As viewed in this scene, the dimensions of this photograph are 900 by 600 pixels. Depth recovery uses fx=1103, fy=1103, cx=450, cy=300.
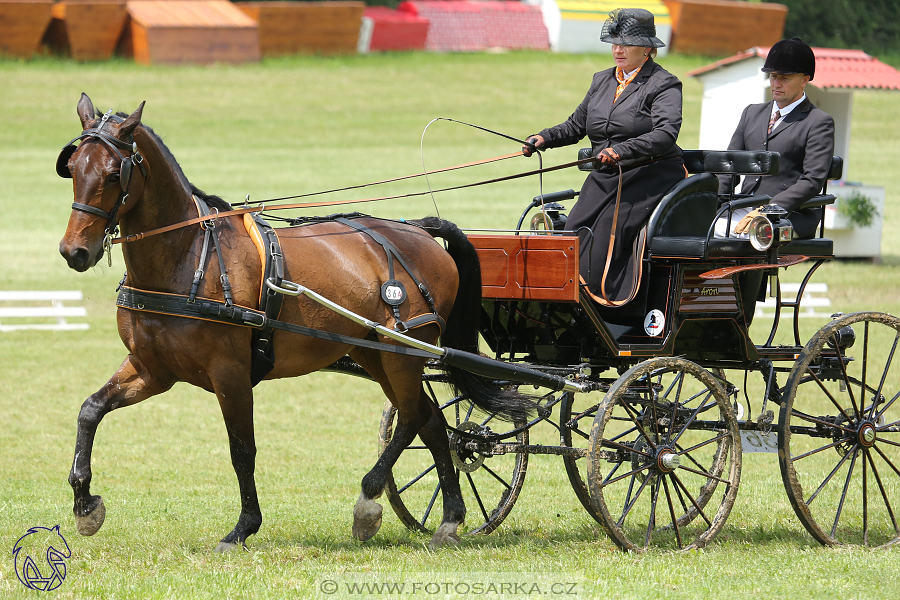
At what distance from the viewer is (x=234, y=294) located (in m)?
5.05

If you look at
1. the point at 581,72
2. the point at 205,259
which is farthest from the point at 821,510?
the point at 581,72

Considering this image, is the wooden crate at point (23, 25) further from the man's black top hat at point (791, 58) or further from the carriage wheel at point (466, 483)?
the man's black top hat at point (791, 58)

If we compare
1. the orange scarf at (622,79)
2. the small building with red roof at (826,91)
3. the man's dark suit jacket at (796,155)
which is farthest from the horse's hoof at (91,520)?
the small building with red roof at (826,91)

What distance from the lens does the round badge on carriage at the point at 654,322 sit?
19.1 feet

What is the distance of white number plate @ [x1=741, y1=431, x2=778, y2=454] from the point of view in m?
5.82

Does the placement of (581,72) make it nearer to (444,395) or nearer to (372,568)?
(444,395)

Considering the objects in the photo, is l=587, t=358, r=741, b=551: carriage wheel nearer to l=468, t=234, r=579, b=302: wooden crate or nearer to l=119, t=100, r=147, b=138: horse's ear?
l=468, t=234, r=579, b=302: wooden crate

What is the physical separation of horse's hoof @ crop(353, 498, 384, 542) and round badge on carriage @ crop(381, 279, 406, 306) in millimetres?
1007

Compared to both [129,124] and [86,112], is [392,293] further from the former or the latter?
[86,112]

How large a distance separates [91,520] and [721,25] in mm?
38689

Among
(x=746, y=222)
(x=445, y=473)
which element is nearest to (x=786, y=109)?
(x=746, y=222)

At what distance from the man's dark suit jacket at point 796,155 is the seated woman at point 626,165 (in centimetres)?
70

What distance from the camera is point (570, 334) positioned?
618cm

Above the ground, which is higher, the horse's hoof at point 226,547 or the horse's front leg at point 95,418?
the horse's front leg at point 95,418
